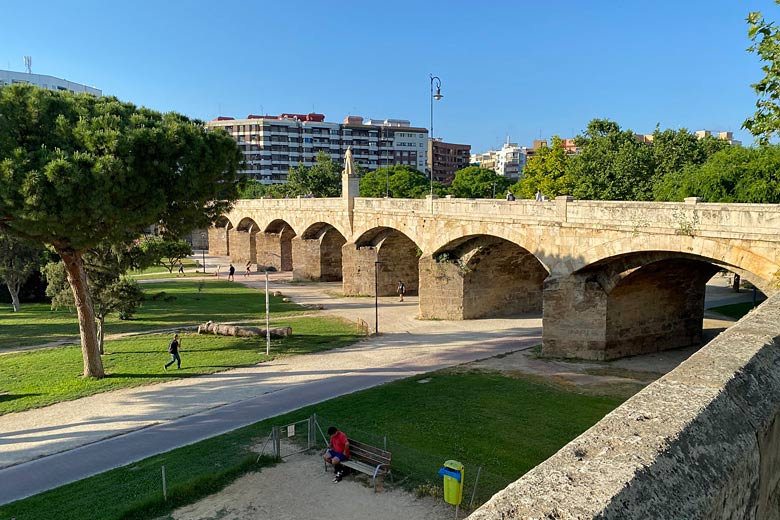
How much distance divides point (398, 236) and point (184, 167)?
21.3m

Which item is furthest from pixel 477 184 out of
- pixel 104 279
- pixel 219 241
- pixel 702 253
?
pixel 702 253

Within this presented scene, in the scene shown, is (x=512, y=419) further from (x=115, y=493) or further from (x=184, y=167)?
(x=184, y=167)

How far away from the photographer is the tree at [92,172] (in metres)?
16.9

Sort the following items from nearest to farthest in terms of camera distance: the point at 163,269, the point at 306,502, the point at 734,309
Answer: the point at 306,502, the point at 734,309, the point at 163,269

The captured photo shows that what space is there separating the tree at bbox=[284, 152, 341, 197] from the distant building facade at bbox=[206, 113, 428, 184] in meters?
35.1

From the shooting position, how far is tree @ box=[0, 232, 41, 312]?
112 feet

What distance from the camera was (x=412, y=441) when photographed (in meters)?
14.3

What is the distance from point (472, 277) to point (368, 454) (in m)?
20.2

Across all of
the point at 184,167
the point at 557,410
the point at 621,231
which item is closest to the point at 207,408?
the point at 184,167

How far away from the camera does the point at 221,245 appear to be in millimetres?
74125

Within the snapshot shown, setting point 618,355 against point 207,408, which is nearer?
point 207,408

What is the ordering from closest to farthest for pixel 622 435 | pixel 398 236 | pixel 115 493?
pixel 622 435, pixel 115 493, pixel 398 236

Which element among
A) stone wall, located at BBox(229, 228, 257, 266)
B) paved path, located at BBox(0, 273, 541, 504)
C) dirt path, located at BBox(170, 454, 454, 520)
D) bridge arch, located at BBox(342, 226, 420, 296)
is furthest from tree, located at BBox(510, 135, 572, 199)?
dirt path, located at BBox(170, 454, 454, 520)

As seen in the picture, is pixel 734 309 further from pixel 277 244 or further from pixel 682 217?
pixel 277 244
